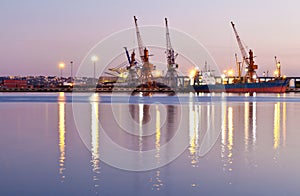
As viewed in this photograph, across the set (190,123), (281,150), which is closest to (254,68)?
(190,123)

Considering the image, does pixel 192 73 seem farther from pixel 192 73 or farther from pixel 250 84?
pixel 250 84

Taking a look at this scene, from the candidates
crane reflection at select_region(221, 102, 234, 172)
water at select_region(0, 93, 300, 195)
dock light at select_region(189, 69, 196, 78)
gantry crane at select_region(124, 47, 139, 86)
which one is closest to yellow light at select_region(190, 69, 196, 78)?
dock light at select_region(189, 69, 196, 78)

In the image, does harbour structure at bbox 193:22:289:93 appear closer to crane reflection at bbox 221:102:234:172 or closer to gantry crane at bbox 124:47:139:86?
gantry crane at bbox 124:47:139:86

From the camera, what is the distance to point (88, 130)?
18.9 m

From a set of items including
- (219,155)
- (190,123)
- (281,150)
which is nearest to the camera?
(219,155)

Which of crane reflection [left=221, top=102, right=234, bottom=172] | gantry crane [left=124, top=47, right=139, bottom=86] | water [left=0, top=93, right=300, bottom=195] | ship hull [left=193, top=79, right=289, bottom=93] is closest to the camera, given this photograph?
water [left=0, top=93, right=300, bottom=195]

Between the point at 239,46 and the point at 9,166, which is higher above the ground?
the point at 239,46

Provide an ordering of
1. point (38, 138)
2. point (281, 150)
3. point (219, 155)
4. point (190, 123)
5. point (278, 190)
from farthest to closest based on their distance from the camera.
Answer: point (190, 123), point (38, 138), point (281, 150), point (219, 155), point (278, 190)

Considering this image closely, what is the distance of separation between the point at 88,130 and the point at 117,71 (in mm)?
161018

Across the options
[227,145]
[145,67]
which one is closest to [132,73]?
[145,67]

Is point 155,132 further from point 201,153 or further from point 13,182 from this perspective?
point 13,182

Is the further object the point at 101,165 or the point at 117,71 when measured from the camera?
the point at 117,71

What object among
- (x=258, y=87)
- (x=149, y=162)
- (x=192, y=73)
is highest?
(x=192, y=73)

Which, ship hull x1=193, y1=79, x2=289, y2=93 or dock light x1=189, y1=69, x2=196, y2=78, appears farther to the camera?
dock light x1=189, y1=69, x2=196, y2=78
